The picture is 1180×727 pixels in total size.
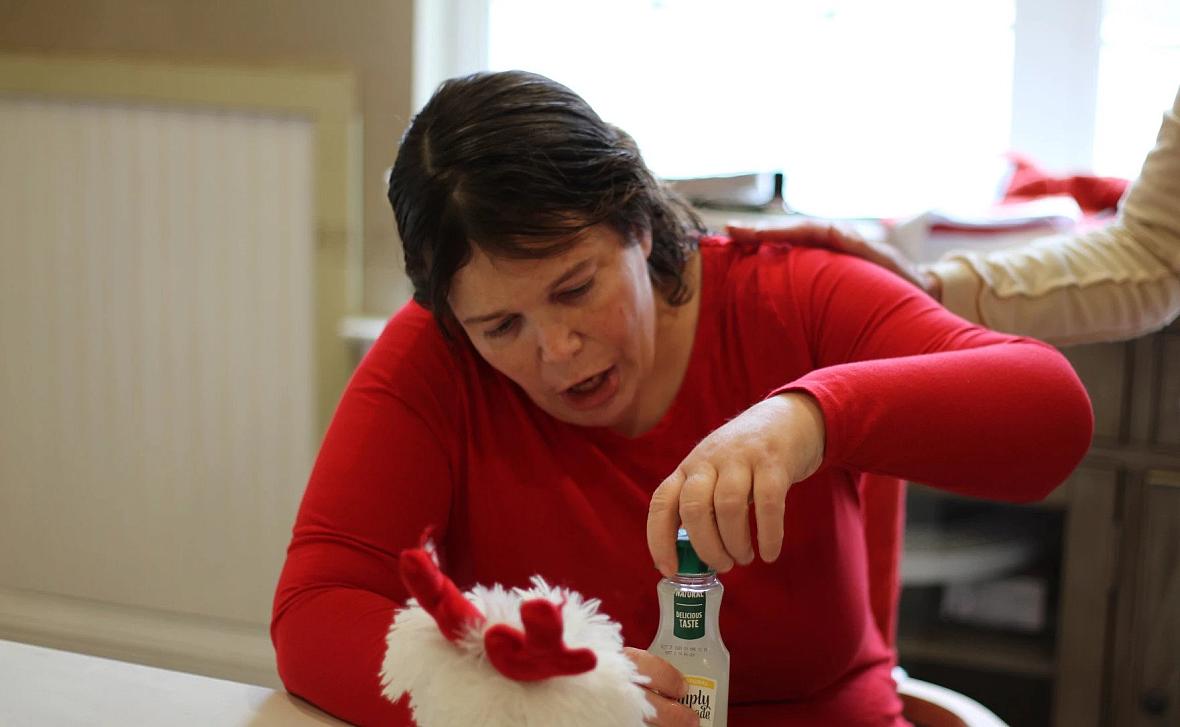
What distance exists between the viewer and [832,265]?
1107 mm

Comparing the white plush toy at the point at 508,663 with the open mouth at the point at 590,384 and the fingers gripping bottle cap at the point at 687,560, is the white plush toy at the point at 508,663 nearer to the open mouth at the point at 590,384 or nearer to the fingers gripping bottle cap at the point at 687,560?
the fingers gripping bottle cap at the point at 687,560

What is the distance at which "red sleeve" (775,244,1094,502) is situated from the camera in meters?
0.84

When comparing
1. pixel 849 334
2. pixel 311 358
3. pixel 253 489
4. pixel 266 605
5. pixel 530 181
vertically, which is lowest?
pixel 266 605

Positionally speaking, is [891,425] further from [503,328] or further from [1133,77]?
[1133,77]

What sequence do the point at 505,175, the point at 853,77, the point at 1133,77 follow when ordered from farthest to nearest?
the point at 853,77, the point at 1133,77, the point at 505,175

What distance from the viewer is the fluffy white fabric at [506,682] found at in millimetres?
639

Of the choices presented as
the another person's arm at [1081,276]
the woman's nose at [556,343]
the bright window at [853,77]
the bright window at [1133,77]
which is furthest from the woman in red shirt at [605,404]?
the bright window at [1133,77]

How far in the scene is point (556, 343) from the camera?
3.28 ft

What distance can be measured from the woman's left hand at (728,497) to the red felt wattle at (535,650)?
0.39 ft

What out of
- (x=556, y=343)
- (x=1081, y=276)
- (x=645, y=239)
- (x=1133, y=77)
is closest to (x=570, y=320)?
(x=556, y=343)

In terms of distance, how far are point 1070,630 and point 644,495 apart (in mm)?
995

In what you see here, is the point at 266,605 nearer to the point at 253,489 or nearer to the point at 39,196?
the point at 253,489

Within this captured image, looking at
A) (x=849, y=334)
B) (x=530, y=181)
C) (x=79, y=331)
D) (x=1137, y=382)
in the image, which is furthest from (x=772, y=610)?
(x=79, y=331)

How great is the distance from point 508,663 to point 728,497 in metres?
0.17
